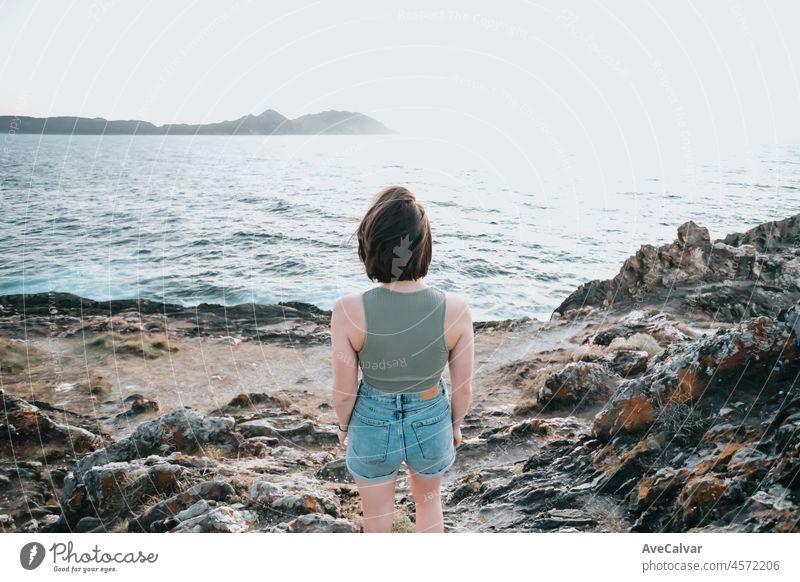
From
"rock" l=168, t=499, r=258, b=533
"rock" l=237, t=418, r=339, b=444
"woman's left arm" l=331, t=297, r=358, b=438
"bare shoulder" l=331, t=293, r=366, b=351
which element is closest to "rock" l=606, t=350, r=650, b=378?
"rock" l=237, t=418, r=339, b=444

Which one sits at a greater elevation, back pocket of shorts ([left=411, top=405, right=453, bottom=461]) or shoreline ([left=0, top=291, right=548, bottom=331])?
back pocket of shorts ([left=411, top=405, right=453, bottom=461])

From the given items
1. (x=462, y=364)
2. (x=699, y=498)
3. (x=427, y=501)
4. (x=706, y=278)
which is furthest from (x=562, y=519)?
(x=706, y=278)

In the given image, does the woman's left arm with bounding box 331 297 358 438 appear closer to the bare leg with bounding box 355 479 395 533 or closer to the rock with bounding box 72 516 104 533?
the bare leg with bounding box 355 479 395 533

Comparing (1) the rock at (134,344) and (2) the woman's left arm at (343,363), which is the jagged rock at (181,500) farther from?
(1) the rock at (134,344)

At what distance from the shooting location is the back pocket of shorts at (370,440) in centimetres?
306

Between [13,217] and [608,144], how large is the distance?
44.1 meters

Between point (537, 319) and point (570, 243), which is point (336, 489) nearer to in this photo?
point (537, 319)

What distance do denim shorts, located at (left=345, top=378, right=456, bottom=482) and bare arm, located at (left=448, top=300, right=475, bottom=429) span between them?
136 mm

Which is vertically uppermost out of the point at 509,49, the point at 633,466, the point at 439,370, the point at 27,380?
the point at 509,49

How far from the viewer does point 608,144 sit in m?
50.2

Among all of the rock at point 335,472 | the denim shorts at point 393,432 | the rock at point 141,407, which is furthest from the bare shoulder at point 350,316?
the rock at point 141,407

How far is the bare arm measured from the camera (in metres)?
3.00

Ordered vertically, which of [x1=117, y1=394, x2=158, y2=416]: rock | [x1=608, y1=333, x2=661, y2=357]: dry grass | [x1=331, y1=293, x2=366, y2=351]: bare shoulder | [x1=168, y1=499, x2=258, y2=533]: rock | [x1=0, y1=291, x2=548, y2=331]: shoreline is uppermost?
[x1=331, y1=293, x2=366, y2=351]: bare shoulder
